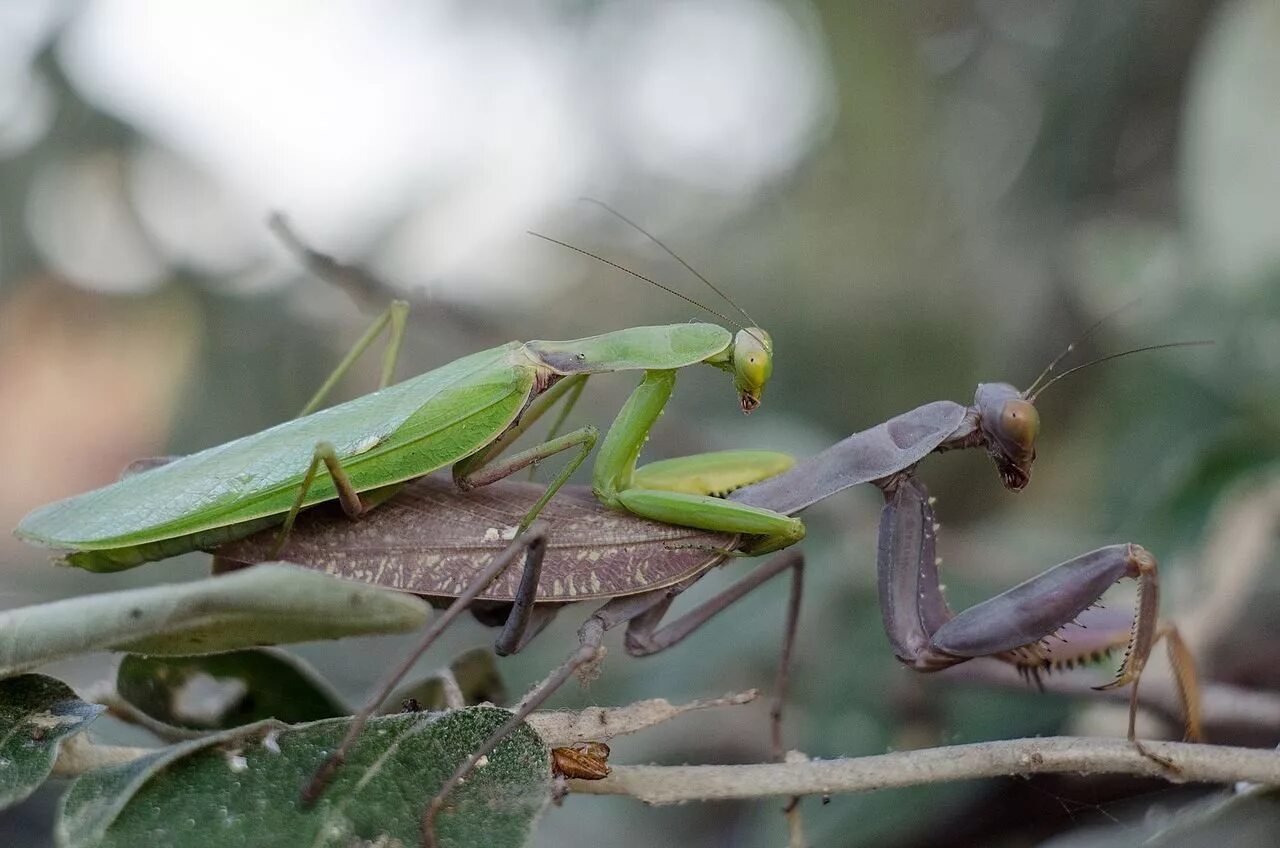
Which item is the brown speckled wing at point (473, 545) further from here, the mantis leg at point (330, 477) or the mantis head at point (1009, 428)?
the mantis head at point (1009, 428)

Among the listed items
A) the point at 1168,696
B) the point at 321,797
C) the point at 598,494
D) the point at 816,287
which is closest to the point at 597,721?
the point at 321,797

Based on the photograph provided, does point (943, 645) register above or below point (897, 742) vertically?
above

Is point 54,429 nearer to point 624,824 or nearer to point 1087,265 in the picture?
point 624,824

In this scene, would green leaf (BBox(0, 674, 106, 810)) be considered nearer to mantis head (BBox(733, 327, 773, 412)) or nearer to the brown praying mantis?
the brown praying mantis

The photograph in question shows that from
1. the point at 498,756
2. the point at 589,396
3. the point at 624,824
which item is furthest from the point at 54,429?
the point at 498,756

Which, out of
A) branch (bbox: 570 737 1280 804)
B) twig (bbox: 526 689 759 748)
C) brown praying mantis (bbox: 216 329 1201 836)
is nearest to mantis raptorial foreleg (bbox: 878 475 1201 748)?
brown praying mantis (bbox: 216 329 1201 836)

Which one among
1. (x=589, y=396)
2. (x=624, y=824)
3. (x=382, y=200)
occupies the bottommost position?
(x=624, y=824)
